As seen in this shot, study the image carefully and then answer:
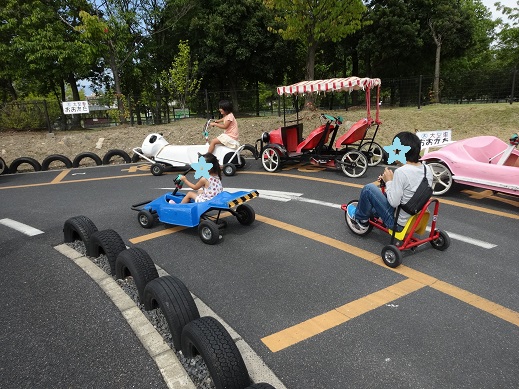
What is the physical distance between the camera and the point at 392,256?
3701mm

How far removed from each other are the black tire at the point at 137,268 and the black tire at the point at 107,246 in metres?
0.27

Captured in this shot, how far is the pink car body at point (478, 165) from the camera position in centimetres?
530

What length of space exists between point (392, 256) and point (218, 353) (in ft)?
7.62

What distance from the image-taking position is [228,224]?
17.4ft

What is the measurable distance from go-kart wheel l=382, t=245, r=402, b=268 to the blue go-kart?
6.33ft

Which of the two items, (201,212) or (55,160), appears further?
(55,160)

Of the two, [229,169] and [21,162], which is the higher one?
[21,162]

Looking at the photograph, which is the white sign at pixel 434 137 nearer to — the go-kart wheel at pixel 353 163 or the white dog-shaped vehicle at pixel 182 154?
the go-kart wheel at pixel 353 163

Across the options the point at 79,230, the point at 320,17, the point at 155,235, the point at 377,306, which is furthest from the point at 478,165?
the point at 320,17

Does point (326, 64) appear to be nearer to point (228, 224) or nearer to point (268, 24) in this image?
point (268, 24)

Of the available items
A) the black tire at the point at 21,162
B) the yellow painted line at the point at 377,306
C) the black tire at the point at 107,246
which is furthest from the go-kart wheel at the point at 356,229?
the black tire at the point at 21,162

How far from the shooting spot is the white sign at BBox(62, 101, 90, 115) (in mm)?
14242

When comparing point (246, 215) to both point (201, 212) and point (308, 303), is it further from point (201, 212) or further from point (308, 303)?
point (308, 303)

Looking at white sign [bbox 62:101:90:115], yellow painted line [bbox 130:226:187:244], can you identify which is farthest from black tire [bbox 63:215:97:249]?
white sign [bbox 62:101:90:115]
